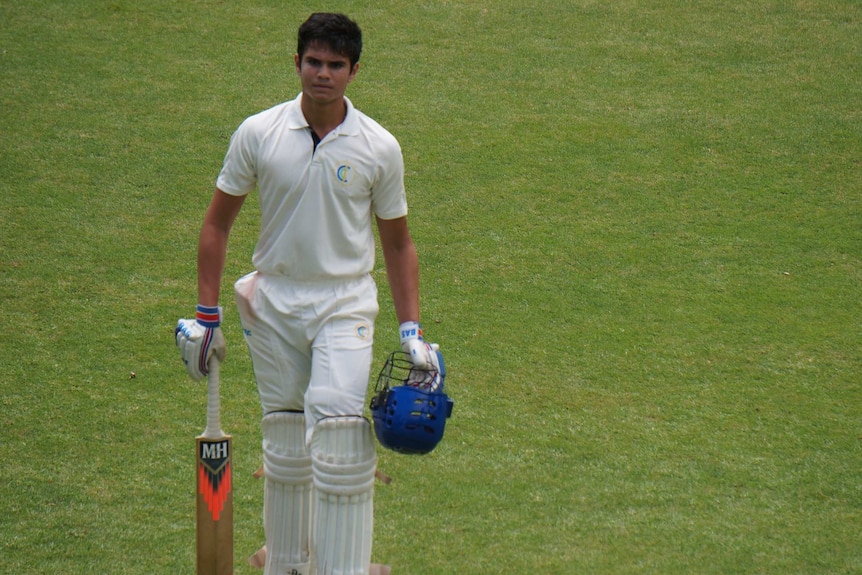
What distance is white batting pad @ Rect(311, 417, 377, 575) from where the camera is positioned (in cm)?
345

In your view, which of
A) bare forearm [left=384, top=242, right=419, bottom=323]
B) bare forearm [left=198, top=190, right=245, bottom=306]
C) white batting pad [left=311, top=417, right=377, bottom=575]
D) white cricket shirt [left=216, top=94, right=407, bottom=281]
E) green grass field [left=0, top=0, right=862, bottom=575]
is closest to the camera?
white batting pad [left=311, top=417, right=377, bottom=575]

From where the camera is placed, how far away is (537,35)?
33.1 ft

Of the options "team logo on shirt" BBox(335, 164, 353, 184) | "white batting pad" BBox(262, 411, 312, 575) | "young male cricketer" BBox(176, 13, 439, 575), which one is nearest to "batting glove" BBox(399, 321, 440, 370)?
"young male cricketer" BBox(176, 13, 439, 575)

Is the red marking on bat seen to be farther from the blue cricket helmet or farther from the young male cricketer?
the blue cricket helmet

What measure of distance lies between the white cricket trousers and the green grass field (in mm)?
886

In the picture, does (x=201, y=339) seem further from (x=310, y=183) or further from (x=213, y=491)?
(x=310, y=183)

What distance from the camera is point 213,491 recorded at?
3750 millimetres

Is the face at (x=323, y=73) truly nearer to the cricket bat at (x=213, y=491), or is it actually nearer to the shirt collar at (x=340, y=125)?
the shirt collar at (x=340, y=125)

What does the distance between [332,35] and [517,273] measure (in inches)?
130

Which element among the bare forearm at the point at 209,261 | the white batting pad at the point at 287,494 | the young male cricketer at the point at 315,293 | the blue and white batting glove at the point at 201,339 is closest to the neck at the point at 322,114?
the young male cricketer at the point at 315,293

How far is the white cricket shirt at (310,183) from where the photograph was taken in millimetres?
3562

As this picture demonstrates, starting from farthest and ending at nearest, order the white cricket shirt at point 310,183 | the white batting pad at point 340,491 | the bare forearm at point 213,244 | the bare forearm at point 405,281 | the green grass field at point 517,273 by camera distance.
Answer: the green grass field at point 517,273 → the bare forearm at point 405,281 → the bare forearm at point 213,244 → the white cricket shirt at point 310,183 → the white batting pad at point 340,491

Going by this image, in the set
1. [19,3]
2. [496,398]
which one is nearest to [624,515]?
[496,398]

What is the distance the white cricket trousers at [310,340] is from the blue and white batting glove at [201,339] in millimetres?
104
